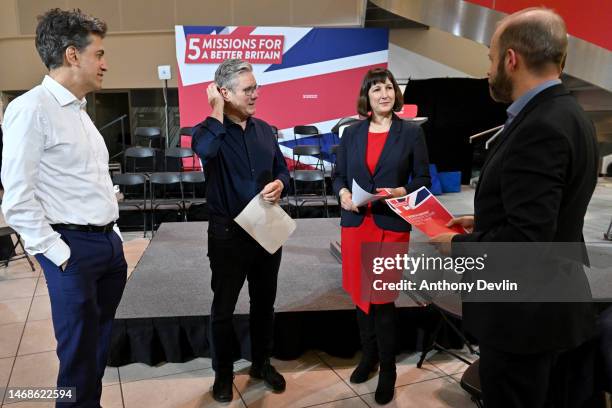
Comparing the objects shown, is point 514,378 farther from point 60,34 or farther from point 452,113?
point 452,113

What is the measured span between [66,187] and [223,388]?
1.24 m

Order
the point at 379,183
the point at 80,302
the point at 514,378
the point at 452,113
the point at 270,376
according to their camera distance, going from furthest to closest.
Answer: the point at 452,113, the point at 270,376, the point at 379,183, the point at 80,302, the point at 514,378

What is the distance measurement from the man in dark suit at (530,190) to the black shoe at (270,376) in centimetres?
125

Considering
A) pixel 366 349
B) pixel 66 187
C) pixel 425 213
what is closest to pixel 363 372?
pixel 366 349

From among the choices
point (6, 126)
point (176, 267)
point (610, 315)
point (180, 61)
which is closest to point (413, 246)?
point (176, 267)

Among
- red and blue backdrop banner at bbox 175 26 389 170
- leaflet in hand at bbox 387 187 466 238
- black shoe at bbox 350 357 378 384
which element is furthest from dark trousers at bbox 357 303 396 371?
red and blue backdrop banner at bbox 175 26 389 170

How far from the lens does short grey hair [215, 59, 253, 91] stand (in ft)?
5.87

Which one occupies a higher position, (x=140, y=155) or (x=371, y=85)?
(x=371, y=85)

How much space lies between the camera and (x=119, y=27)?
356 inches

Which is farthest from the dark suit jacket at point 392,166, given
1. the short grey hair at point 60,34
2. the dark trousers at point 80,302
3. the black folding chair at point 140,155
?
the black folding chair at point 140,155

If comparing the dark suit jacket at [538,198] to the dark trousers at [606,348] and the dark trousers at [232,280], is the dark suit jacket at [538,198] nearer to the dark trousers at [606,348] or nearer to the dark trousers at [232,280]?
the dark trousers at [606,348]

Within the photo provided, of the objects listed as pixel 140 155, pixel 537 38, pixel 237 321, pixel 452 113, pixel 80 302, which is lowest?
pixel 237 321

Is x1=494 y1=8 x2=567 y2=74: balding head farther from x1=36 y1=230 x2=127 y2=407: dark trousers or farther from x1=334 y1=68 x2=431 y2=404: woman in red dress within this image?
x1=36 y1=230 x2=127 y2=407: dark trousers

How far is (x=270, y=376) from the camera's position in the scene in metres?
2.26
